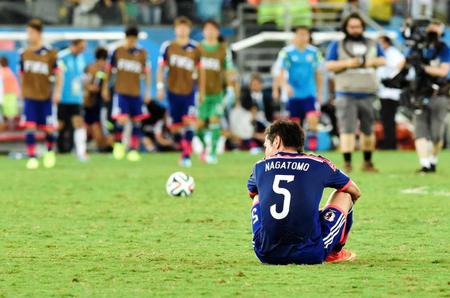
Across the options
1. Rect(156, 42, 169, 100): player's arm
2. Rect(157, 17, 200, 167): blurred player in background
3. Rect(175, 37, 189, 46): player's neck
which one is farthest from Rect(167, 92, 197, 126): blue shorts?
Rect(175, 37, 189, 46): player's neck

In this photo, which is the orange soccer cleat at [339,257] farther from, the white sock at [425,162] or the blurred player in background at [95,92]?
the blurred player in background at [95,92]

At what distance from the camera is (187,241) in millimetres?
11453

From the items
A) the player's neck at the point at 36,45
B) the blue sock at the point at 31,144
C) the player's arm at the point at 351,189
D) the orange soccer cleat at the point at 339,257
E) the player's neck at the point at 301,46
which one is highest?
the player's arm at the point at 351,189

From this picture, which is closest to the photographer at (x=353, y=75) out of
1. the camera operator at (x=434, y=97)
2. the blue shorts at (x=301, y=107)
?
the camera operator at (x=434, y=97)

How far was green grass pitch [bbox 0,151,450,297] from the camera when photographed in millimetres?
8617

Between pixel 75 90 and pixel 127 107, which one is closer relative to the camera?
pixel 127 107

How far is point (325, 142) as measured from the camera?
29656 millimetres

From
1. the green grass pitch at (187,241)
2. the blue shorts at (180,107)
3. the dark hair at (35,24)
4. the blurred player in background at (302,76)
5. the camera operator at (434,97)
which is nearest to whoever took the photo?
the green grass pitch at (187,241)

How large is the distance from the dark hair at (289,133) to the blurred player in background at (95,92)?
18.1 metres

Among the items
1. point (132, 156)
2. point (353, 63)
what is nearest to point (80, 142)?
point (132, 156)

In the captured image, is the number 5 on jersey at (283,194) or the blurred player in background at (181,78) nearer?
the number 5 on jersey at (283,194)

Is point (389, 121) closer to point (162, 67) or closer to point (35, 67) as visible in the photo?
point (162, 67)

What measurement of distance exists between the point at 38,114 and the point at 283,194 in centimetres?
1460

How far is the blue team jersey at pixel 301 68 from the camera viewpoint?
923 inches
